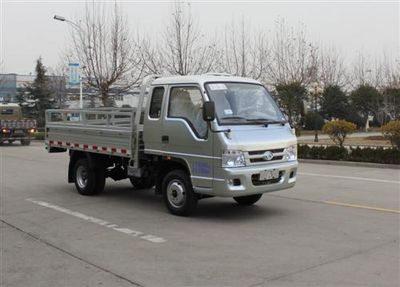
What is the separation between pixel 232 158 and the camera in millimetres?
8070

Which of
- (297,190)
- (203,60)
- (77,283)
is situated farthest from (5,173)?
(203,60)

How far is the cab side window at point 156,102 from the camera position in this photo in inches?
361

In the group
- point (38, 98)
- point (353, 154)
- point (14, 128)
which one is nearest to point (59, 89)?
point (38, 98)

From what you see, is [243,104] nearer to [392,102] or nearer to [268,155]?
A: [268,155]

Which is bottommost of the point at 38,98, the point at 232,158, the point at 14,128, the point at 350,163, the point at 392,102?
the point at 350,163

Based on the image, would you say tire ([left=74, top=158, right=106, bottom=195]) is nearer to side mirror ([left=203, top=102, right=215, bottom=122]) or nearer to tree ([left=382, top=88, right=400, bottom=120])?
side mirror ([left=203, top=102, right=215, bottom=122])

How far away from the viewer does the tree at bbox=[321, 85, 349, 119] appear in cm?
4781

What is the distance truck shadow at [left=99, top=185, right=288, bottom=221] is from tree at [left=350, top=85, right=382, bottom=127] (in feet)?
125

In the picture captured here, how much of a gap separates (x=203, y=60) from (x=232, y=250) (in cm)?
3100

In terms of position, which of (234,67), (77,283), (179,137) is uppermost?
(234,67)

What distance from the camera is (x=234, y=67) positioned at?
1559 inches

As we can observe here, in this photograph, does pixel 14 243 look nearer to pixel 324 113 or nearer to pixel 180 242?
pixel 180 242

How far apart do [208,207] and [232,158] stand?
194cm

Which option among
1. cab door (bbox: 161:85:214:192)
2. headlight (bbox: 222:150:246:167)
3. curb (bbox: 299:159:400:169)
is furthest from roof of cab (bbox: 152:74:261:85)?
curb (bbox: 299:159:400:169)
